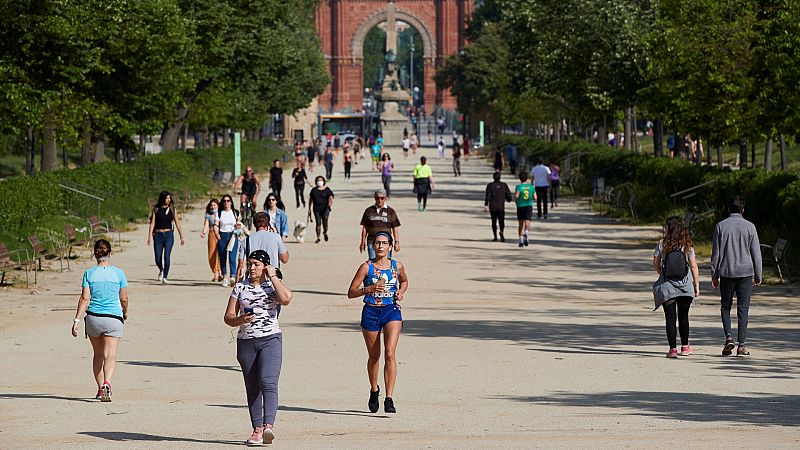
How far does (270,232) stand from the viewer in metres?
18.1

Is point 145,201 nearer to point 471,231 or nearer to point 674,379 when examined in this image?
point 471,231

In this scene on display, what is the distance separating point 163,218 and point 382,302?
504 inches

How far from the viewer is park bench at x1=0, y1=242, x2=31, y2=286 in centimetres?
2436

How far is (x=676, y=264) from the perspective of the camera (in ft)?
50.8

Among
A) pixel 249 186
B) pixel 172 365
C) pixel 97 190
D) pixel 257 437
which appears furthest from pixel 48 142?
pixel 257 437

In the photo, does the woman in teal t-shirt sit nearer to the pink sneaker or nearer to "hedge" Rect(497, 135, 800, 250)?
"hedge" Rect(497, 135, 800, 250)

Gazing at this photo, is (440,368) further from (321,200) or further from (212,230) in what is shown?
(321,200)

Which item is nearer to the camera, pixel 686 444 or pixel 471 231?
pixel 686 444

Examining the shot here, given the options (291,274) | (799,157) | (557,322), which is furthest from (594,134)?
(557,322)

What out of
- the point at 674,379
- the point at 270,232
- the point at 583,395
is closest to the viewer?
the point at 583,395

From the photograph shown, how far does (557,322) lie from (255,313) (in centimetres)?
923

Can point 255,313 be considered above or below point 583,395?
above

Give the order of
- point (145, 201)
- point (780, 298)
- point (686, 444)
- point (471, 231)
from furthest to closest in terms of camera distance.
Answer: point (145, 201) < point (471, 231) < point (780, 298) < point (686, 444)

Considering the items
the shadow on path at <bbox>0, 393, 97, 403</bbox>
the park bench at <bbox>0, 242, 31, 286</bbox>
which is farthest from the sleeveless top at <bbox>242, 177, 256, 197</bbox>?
the shadow on path at <bbox>0, 393, 97, 403</bbox>
